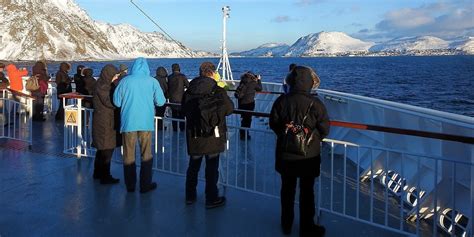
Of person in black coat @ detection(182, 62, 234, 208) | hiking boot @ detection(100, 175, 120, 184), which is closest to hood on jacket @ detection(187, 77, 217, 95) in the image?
person in black coat @ detection(182, 62, 234, 208)

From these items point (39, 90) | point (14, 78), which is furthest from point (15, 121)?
point (14, 78)

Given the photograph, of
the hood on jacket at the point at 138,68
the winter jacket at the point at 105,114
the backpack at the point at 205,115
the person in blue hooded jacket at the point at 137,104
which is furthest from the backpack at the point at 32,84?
the backpack at the point at 205,115

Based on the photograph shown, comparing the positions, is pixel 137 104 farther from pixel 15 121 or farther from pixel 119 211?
pixel 15 121

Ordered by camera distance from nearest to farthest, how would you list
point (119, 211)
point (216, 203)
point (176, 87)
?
point (119, 211) → point (216, 203) → point (176, 87)

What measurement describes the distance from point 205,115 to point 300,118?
1.11m

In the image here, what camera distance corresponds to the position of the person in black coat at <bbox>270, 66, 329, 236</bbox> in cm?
385

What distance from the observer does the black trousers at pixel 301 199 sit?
411 cm

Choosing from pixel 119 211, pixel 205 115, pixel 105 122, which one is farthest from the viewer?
pixel 105 122

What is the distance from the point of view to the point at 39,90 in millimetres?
11172

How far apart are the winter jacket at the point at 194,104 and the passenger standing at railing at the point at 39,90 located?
25.5 feet

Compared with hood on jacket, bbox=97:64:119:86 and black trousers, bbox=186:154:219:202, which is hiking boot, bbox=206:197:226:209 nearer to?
black trousers, bbox=186:154:219:202

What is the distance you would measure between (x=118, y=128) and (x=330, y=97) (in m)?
5.07

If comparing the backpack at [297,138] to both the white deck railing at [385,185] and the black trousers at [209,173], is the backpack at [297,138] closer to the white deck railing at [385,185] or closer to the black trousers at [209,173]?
the white deck railing at [385,185]

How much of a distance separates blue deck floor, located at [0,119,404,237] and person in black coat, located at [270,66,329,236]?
0.23 meters
